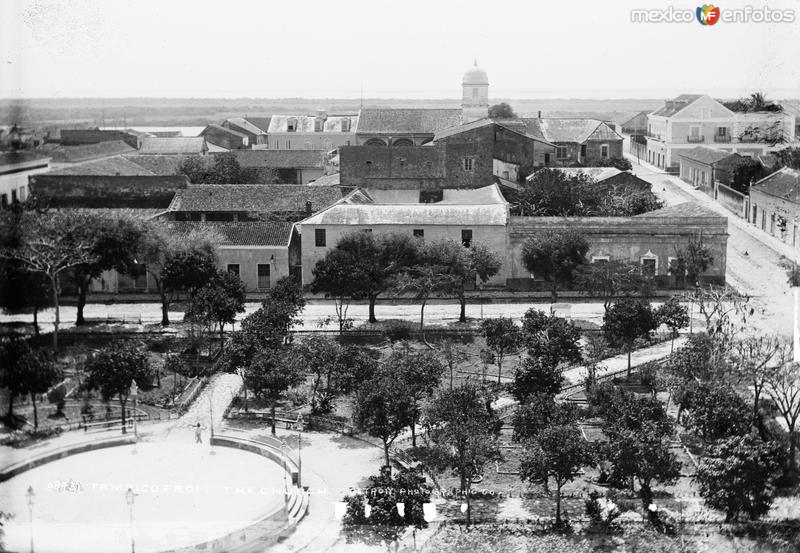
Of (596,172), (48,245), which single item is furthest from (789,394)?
(596,172)

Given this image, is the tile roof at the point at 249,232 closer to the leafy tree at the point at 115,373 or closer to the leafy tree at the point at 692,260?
the leafy tree at the point at 115,373

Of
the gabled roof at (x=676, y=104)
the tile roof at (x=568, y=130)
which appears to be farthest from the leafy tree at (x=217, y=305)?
the gabled roof at (x=676, y=104)

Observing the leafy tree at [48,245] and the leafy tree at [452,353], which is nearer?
the leafy tree at [452,353]

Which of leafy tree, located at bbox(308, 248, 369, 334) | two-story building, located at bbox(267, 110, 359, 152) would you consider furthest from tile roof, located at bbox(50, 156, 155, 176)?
leafy tree, located at bbox(308, 248, 369, 334)

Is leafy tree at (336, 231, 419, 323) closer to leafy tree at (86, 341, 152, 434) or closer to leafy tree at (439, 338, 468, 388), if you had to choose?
leafy tree at (439, 338, 468, 388)

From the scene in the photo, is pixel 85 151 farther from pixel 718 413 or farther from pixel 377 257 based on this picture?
pixel 718 413

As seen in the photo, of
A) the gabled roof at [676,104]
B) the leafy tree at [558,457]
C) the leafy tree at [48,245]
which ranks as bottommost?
the leafy tree at [558,457]

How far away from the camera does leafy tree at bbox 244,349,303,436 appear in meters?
17.9

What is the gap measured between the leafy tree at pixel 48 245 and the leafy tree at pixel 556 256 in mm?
10950

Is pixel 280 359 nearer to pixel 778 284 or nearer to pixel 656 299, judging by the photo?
pixel 656 299

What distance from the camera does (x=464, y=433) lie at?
15109mm

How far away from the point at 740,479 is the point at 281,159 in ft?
103

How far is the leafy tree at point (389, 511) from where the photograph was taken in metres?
14.0

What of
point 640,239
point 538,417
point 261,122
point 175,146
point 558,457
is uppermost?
point 261,122
